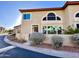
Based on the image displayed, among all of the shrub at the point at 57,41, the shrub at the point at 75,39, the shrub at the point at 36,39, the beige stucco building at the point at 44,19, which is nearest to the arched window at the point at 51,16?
the beige stucco building at the point at 44,19

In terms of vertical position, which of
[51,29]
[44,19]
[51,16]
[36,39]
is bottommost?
[36,39]

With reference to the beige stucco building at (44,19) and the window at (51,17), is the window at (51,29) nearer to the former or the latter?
the beige stucco building at (44,19)

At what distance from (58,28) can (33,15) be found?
3710 mm

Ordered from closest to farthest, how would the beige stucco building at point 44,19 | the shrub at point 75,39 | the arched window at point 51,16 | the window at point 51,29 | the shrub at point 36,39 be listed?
the shrub at point 75,39, the shrub at point 36,39, the window at point 51,29, the beige stucco building at point 44,19, the arched window at point 51,16

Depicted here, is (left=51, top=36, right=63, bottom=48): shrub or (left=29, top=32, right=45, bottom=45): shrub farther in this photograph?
(left=29, top=32, right=45, bottom=45): shrub

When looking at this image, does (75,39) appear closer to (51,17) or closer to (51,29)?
(51,29)

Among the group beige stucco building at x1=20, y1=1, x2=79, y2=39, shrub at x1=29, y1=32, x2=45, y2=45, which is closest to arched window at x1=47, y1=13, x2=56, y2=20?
beige stucco building at x1=20, y1=1, x2=79, y2=39

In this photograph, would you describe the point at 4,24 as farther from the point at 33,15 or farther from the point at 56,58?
the point at 56,58

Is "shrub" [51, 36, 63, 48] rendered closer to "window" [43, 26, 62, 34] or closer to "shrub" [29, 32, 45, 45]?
"shrub" [29, 32, 45, 45]

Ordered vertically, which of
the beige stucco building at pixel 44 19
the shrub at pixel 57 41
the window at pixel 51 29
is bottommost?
the shrub at pixel 57 41

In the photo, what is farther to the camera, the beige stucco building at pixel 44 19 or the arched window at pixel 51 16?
the arched window at pixel 51 16

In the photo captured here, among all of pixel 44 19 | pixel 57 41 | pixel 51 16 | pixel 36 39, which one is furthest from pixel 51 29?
pixel 57 41

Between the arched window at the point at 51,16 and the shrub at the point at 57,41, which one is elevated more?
→ the arched window at the point at 51,16

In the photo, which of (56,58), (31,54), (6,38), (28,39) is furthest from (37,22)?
(56,58)
